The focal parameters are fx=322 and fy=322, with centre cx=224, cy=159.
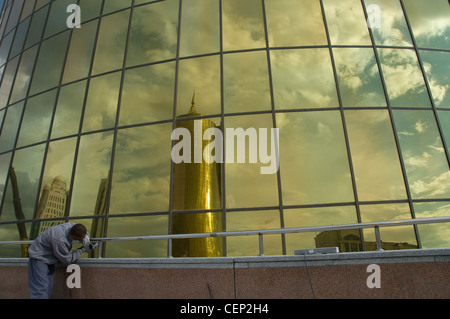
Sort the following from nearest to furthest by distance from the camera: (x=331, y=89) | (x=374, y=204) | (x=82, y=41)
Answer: (x=374, y=204), (x=331, y=89), (x=82, y=41)

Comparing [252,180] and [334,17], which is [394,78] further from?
[252,180]

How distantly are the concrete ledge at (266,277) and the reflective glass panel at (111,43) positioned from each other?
822 centimetres

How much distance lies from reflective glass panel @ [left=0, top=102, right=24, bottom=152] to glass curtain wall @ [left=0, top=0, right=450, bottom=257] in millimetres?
652

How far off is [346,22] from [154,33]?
6.83 m

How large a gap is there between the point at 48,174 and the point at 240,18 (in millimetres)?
8824

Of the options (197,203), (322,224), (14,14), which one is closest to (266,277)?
(322,224)

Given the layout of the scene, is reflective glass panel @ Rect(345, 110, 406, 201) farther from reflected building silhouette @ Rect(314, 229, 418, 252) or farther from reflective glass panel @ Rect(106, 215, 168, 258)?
reflective glass panel @ Rect(106, 215, 168, 258)

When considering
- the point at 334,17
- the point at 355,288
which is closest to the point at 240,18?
the point at 334,17

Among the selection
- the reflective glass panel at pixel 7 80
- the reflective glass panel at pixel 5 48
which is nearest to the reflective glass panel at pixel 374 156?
the reflective glass panel at pixel 7 80

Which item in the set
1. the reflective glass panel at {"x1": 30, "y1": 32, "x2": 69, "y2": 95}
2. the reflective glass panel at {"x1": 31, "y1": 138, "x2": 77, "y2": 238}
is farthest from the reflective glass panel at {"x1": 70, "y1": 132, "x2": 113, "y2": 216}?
the reflective glass panel at {"x1": 30, "y1": 32, "x2": 69, "y2": 95}

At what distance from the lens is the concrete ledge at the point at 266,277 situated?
4332mm

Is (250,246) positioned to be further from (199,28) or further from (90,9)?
(90,9)

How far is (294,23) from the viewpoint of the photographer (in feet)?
36.3

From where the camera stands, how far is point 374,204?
8703 mm
